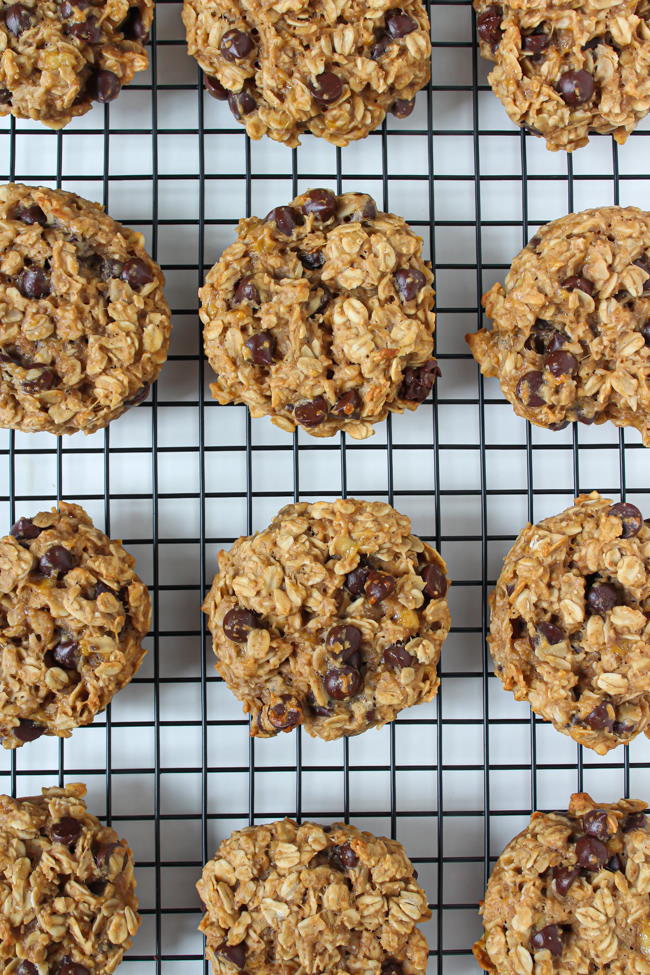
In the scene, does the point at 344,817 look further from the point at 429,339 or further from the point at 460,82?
the point at 460,82

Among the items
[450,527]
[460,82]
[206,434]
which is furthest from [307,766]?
[460,82]

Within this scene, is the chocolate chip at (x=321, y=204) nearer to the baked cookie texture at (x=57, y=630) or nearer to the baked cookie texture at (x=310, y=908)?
the baked cookie texture at (x=57, y=630)

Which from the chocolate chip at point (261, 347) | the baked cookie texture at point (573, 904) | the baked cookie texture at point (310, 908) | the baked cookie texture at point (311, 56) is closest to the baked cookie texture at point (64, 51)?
the baked cookie texture at point (311, 56)

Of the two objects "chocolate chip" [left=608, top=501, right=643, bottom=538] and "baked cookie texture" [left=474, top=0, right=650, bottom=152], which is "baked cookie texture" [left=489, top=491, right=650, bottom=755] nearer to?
"chocolate chip" [left=608, top=501, right=643, bottom=538]

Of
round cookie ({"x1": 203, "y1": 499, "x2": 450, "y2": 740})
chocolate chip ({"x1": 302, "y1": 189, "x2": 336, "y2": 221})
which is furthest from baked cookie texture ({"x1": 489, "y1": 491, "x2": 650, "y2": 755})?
chocolate chip ({"x1": 302, "y1": 189, "x2": 336, "y2": 221})

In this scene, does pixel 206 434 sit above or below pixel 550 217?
below

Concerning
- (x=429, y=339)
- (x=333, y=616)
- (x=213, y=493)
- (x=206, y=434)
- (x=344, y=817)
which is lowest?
(x=344, y=817)
